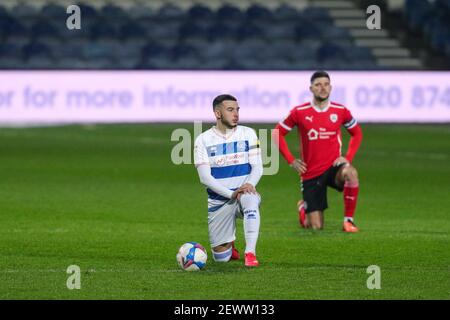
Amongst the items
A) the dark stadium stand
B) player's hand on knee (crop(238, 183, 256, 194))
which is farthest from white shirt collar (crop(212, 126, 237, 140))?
the dark stadium stand

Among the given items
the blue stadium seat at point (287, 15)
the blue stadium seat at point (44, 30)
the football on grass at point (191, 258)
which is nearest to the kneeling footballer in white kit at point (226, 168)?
the football on grass at point (191, 258)

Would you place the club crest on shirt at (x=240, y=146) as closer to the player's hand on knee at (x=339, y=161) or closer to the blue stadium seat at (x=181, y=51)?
the player's hand on knee at (x=339, y=161)

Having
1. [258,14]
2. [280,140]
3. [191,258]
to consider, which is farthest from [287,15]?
[191,258]

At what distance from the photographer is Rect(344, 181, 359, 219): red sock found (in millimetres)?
12188

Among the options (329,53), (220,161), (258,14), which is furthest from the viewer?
(258,14)

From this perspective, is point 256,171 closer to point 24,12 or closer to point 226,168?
point 226,168

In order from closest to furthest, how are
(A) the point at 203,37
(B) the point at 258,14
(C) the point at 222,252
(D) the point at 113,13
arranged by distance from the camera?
1. (C) the point at 222,252
2. (A) the point at 203,37
3. (D) the point at 113,13
4. (B) the point at 258,14

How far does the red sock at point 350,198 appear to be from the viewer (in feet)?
40.0

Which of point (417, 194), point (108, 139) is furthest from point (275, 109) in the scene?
point (417, 194)

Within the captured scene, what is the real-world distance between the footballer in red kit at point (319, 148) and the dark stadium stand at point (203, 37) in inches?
591

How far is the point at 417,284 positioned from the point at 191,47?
20.6 m

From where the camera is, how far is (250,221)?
956 cm

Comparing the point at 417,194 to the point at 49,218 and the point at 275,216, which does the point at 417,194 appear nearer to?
the point at 275,216

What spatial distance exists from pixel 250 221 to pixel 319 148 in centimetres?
331
